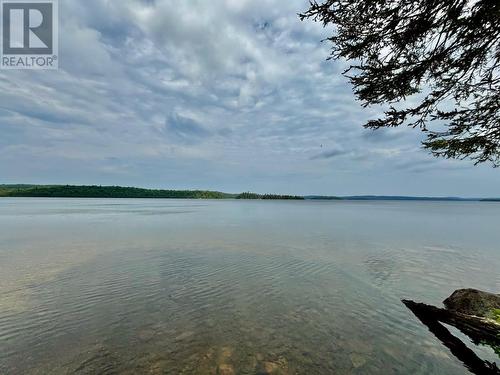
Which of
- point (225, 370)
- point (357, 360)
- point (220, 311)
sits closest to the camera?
point (225, 370)

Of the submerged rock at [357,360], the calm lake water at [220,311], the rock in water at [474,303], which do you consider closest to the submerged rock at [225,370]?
the calm lake water at [220,311]

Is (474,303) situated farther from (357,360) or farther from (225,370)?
(225,370)

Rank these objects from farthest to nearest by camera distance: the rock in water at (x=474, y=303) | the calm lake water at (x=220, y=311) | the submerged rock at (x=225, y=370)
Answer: the rock in water at (x=474, y=303) < the calm lake water at (x=220, y=311) < the submerged rock at (x=225, y=370)

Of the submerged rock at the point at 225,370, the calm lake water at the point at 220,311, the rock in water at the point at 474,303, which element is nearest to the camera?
the submerged rock at the point at 225,370

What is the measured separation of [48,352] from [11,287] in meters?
6.78

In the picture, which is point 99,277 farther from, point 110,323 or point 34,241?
point 34,241

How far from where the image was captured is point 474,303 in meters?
9.30

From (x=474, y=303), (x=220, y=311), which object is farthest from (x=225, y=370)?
(x=474, y=303)

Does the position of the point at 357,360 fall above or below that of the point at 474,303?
below

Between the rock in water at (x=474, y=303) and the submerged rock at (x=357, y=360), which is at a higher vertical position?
the rock in water at (x=474, y=303)

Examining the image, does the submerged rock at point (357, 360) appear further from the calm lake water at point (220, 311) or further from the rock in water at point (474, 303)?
the rock in water at point (474, 303)

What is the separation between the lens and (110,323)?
27.3ft

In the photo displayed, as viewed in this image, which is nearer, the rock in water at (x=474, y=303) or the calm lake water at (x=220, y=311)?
the calm lake water at (x=220, y=311)

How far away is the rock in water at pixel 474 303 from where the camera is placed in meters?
8.84
